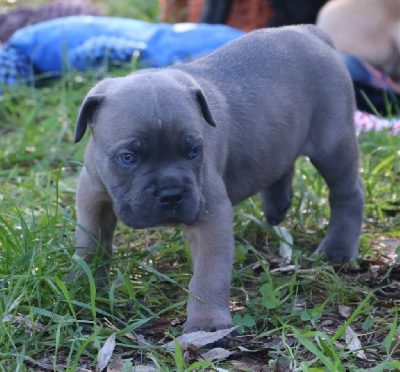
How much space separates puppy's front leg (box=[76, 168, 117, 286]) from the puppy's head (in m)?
0.29

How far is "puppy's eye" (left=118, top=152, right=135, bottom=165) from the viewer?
3.45 metres

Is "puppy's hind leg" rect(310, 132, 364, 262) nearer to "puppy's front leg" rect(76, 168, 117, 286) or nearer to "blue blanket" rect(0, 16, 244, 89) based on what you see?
"puppy's front leg" rect(76, 168, 117, 286)

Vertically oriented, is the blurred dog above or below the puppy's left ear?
below

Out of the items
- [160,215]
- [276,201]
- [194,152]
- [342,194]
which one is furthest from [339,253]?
[160,215]

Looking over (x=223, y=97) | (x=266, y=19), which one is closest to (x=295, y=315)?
(x=223, y=97)

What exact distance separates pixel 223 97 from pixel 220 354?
1.60 meters

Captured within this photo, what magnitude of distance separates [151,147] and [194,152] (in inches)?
10.4

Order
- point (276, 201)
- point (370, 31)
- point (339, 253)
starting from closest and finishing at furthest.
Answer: point (339, 253) < point (276, 201) < point (370, 31)

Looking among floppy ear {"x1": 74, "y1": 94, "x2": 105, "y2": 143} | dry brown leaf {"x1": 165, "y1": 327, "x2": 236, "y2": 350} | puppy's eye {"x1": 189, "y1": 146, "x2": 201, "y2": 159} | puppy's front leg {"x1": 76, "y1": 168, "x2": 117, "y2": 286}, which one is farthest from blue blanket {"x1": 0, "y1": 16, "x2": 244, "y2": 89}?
dry brown leaf {"x1": 165, "y1": 327, "x2": 236, "y2": 350}

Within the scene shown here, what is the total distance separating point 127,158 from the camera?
11.4 feet

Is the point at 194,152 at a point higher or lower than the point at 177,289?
higher

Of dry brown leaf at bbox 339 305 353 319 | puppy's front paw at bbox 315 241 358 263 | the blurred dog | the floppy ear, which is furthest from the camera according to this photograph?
the blurred dog

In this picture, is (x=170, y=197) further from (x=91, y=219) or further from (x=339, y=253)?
(x=339, y=253)

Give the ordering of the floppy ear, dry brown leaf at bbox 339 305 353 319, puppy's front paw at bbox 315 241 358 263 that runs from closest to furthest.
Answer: the floppy ear → dry brown leaf at bbox 339 305 353 319 → puppy's front paw at bbox 315 241 358 263
